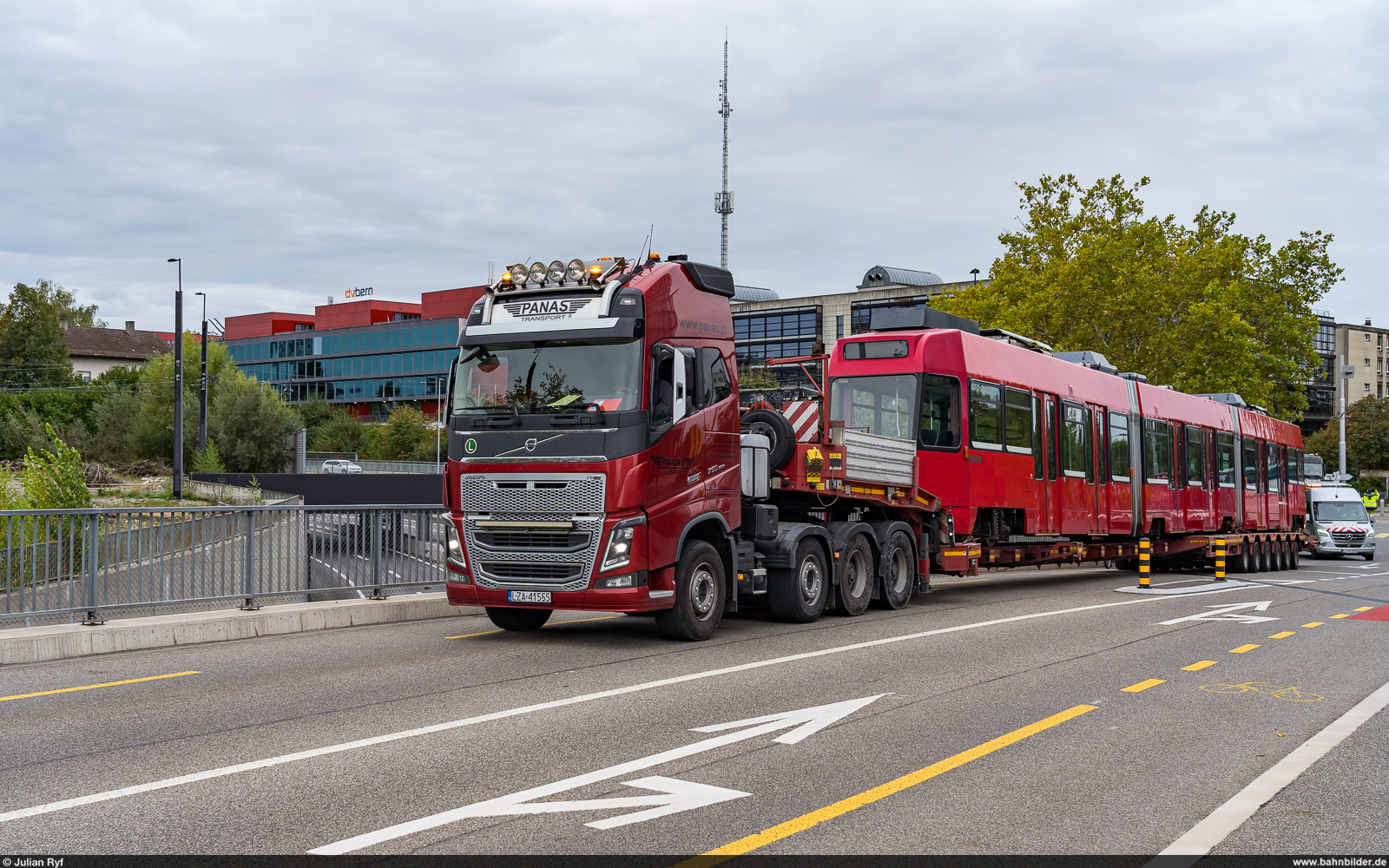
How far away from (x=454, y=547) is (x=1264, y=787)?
7636 millimetres

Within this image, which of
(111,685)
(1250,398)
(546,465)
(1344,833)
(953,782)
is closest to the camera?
(1344,833)

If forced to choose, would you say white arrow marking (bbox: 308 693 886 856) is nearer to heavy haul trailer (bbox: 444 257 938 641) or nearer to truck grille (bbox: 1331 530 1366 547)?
heavy haul trailer (bbox: 444 257 938 641)

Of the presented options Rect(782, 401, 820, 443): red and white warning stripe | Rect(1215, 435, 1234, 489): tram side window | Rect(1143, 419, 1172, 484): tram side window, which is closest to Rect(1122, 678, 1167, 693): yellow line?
Rect(782, 401, 820, 443): red and white warning stripe

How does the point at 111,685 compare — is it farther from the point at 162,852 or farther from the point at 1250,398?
the point at 1250,398

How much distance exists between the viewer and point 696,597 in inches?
459

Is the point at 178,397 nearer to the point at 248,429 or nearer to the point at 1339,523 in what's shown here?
the point at 248,429

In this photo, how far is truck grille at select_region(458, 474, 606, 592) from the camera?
10664 mm

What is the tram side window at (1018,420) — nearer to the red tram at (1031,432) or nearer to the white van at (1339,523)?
the red tram at (1031,432)

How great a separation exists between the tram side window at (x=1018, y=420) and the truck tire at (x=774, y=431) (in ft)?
16.9

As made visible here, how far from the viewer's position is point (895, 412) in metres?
16.3

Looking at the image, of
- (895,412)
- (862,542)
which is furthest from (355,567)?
(895,412)

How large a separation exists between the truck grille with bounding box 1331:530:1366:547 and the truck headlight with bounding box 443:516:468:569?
36766 millimetres

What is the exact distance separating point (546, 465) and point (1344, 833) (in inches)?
285

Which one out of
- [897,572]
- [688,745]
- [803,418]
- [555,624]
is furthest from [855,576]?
[688,745]
